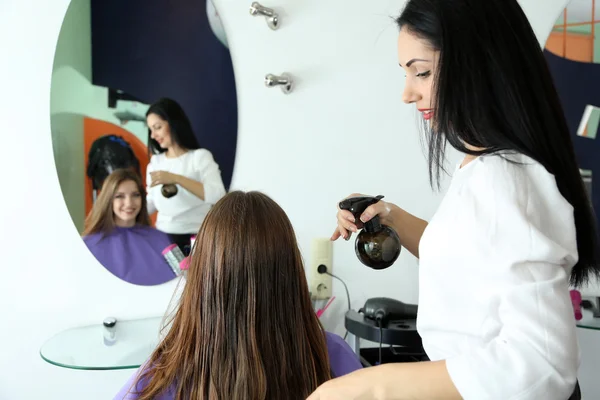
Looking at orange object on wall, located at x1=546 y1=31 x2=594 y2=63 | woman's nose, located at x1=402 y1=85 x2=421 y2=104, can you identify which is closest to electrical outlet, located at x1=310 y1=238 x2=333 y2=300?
woman's nose, located at x1=402 y1=85 x2=421 y2=104

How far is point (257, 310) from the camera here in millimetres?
989

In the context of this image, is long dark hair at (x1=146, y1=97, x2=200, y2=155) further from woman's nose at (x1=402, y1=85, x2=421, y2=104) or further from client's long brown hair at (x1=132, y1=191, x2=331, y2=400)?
woman's nose at (x1=402, y1=85, x2=421, y2=104)

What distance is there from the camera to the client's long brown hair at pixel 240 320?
96 centimetres

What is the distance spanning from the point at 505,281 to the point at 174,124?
136cm

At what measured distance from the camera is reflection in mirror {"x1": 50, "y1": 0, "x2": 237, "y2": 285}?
1703 millimetres

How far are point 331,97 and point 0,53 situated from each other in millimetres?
1072

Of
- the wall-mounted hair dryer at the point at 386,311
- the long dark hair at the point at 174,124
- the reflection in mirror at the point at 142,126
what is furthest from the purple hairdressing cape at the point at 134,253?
the wall-mounted hair dryer at the point at 386,311

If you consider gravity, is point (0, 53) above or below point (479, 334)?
above

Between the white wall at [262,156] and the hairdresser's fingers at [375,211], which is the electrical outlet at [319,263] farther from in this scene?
the hairdresser's fingers at [375,211]

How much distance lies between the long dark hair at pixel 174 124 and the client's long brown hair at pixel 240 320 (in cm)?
86

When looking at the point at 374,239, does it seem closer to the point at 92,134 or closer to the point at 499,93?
the point at 499,93

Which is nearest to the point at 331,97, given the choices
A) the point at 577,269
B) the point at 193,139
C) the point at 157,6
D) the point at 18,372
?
the point at 193,139

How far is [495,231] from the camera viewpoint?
2.30 ft

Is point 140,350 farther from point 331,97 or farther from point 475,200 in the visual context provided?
point 475,200
